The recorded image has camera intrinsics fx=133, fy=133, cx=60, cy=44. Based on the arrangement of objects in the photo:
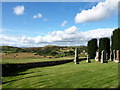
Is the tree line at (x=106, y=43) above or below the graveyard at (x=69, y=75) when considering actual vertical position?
above

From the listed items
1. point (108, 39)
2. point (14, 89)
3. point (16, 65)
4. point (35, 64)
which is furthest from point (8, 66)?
point (108, 39)

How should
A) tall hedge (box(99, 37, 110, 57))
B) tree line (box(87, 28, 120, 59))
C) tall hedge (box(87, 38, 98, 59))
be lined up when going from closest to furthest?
1. tree line (box(87, 28, 120, 59))
2. tall hedge (box(99, 37, 110, 57))
3. tall hedge (box(87, 38, 98, 59))

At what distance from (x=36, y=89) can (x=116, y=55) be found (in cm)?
1830

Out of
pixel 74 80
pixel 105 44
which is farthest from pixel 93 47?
pixel 74 80

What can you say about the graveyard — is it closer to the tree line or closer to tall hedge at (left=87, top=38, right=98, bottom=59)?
the tree line

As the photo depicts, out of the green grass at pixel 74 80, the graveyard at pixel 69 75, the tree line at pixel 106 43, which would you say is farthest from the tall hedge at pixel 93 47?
the green grass at pixel 74 80

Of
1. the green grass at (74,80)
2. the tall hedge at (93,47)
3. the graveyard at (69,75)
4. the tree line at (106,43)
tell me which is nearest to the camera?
the green grass at (74,80)

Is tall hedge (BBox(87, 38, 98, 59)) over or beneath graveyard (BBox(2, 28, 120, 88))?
over

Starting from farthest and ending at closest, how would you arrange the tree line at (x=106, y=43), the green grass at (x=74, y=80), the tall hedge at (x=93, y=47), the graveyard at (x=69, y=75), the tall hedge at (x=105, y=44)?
the tall hedge at (x=93, y=47) < the tall hedge at (x=105, y=44) < the tree line at (x=106, y=43) < the graveyard at (x=69, y=75) < the green grass at (x=74, y=80)

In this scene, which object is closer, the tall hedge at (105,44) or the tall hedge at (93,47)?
the tall hedge at (105,44)

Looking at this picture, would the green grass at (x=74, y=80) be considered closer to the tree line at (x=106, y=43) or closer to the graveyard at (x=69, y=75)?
the graveyard at (x=69, y=75)

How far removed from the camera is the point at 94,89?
24.0 ft

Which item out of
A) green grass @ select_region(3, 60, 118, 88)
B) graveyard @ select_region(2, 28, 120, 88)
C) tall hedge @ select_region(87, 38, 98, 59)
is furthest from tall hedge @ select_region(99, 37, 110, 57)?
green grass @ select_region(3, 60, 118, 88)

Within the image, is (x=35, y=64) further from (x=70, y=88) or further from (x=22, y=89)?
(x=70, y=88)
